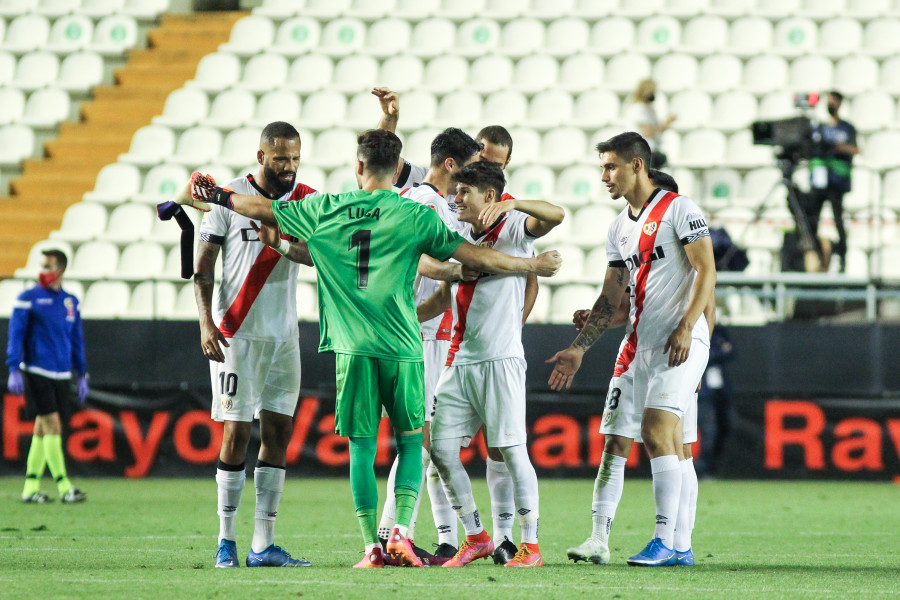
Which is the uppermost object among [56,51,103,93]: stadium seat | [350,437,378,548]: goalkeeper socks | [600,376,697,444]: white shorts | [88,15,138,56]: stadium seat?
[88,15,138,56]: stadium seat

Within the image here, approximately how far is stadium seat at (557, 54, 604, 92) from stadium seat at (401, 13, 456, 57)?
1.78 meters

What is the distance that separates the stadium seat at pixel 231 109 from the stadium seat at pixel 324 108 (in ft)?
2.66

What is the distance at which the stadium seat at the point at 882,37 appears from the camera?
661 inches

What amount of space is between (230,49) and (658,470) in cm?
1393

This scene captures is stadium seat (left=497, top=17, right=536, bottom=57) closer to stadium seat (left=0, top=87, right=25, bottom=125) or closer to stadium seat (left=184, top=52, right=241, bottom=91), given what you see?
stadium seat (left=184, top=52, right=241, bottom=91)

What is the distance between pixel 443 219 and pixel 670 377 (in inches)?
55.7

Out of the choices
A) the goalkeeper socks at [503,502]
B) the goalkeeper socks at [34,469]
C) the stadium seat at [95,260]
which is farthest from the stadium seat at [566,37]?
the goalkeeper socks at [503,502]

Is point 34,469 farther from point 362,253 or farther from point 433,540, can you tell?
point 362,253

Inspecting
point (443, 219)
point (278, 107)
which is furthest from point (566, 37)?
point (443, 219)

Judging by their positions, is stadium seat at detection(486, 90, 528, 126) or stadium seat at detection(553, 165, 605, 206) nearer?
stadium seat at detection(553, 165, 605, 206)

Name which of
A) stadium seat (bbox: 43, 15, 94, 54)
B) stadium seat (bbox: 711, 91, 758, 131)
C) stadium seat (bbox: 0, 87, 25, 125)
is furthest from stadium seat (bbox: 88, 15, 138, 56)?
stadium seat (bbox: 711, 91, 758, 131)

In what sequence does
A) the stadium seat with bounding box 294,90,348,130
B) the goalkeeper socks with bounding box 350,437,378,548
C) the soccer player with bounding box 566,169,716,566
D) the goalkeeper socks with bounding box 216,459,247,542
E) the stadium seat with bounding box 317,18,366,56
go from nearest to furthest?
the goalkeeper socks with bounding box 350,437,378,548, the goalkeeper socks with bounding box 216,459,247,542, the soccer player with bounding box 566,169,716,566, the stadium seat with bounding box 294,90,348,130, the stadium seat with bounding box 317,18,366,56

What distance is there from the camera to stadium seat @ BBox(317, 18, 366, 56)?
18203 millimetres

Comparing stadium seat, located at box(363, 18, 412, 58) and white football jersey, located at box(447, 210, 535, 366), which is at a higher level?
stadium seat, located at box(363, 18, 412, 58)
